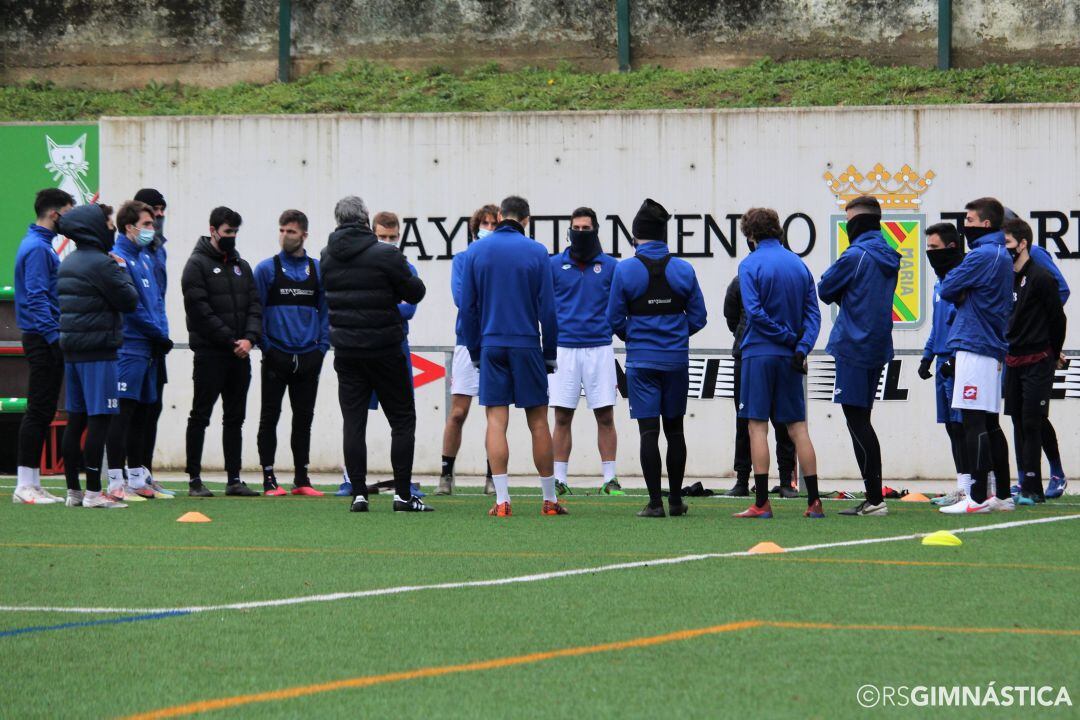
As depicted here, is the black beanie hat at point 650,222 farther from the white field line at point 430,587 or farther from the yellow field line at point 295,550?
the yellow field line at point 295,550

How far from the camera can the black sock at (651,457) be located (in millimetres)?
9625

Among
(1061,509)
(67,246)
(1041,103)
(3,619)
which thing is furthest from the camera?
(67,246)

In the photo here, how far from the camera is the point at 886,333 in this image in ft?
32.5

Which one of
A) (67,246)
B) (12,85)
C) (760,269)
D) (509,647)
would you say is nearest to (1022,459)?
(760,269)

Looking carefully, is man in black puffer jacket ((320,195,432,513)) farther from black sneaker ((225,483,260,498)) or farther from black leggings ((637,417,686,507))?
black sneaker ((225,483,260,498))

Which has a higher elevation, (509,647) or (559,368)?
(559,368)

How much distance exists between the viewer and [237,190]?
16.0 m

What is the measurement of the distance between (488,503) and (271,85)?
26.8ft

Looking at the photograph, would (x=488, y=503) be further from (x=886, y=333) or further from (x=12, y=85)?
(x=12, y=85)

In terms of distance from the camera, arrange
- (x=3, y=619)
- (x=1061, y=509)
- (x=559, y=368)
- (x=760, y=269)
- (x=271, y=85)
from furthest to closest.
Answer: (x=271, y=85), (x=559, y=368), (x=1061, y=509), (x=760, y=269), (x=3, y=619)

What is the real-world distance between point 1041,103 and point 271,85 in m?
8.01

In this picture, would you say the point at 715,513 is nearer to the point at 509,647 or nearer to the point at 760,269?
the point at 760,269

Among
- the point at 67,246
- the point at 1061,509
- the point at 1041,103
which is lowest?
the point at 1061,509

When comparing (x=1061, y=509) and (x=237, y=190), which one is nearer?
(x=1061, y=509)
